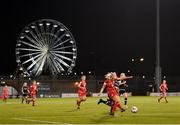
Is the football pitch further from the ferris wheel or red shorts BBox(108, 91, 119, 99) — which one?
the ferris wheel

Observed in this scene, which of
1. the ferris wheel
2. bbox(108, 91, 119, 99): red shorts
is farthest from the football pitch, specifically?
the ferris wheel

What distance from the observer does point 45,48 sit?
219 feet

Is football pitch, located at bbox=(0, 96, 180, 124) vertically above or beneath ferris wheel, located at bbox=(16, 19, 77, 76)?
beneath

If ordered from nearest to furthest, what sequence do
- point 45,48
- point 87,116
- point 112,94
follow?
1. point 112,94
2. point 87,116
3. point 45,48

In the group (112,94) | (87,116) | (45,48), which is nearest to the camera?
(112,94)

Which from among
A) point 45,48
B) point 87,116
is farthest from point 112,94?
point 45,48

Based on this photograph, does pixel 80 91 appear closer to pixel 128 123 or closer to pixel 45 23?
pixel 128 123

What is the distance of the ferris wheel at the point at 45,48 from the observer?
6638 cm

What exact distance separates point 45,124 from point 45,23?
50408 mm

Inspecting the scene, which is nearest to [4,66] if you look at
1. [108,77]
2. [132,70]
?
[132,70]

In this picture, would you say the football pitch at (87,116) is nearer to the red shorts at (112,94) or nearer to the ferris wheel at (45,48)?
the red shorts at (112,94)

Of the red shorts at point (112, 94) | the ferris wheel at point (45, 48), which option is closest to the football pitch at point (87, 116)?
the red shorts at point (112, 94)

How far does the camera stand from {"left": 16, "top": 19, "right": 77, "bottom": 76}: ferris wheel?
66375 mm

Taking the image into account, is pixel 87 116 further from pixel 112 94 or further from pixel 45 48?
pixel 45 48
